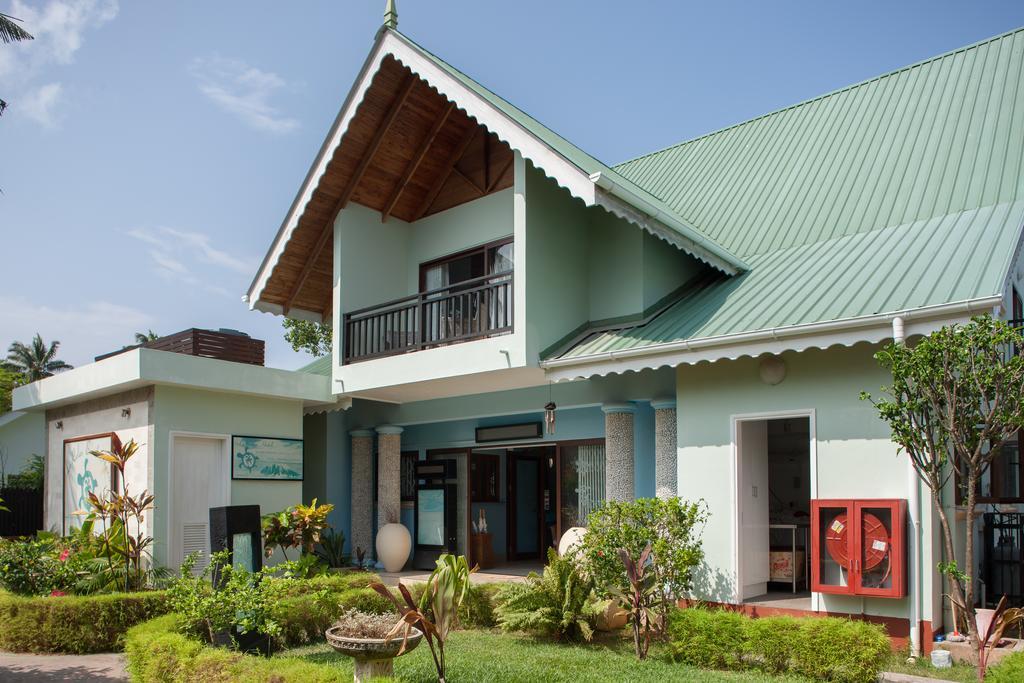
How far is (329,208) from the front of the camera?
48.1 ft

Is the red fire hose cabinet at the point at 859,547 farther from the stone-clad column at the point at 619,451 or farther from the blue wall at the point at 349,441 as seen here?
the blue wall at the point at 349,441

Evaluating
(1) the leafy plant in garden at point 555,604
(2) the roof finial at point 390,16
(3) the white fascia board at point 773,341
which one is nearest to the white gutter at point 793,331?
(3) the white fascia board at point 773,341

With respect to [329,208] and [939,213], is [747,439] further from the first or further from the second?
[329,208]

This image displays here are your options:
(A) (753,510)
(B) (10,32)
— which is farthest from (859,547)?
(B) (10,32)

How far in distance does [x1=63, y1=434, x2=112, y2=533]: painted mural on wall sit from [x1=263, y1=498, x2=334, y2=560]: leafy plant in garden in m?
2.70

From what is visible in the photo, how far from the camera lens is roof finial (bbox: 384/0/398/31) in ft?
41.7

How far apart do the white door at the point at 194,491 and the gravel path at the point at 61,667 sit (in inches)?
111

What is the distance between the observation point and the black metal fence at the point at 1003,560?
33.9 feet

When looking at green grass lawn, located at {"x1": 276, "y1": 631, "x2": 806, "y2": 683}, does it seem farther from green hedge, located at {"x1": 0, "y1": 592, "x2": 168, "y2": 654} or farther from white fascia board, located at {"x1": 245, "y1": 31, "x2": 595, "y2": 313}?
white fascia board, located at {"x1": 245, "y1": 31, "x2": 595, "y2": 313}

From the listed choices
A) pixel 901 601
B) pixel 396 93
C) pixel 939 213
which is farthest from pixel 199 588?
pixel 939 213

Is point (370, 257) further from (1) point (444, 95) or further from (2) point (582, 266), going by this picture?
(2) point (582, 266)

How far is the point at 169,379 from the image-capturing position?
12664mm

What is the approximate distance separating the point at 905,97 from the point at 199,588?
1280cm

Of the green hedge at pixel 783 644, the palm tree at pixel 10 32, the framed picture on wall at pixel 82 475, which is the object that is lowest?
the green hedge at pixel 783 644
